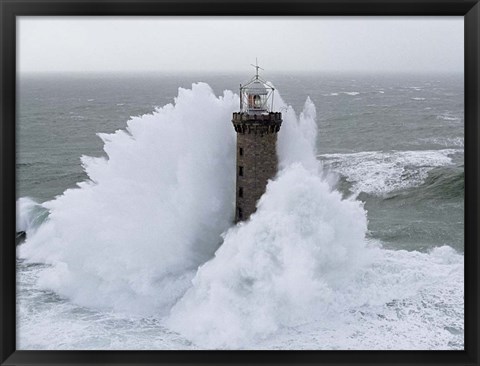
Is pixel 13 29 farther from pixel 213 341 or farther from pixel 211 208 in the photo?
pixel 211 208

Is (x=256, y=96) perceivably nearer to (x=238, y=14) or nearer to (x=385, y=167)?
(x=238, y=14)

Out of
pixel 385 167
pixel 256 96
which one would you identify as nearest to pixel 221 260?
pixel 256 96

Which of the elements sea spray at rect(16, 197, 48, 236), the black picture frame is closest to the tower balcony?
the black picture frame

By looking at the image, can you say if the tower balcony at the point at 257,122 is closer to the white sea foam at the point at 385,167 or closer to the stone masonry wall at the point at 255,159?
the stone masonry wall at the point at 255,159

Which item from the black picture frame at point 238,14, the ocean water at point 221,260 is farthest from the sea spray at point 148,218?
the black picture frame at point 238,14

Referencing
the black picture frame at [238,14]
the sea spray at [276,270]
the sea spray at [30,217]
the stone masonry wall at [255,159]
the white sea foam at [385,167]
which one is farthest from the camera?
the white sea foam at [385,167]

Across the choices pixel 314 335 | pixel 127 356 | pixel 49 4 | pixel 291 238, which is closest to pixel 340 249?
pixel 291 238

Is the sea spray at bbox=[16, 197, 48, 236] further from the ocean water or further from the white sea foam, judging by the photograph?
the white sea foam
